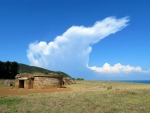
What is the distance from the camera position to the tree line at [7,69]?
72250 mm

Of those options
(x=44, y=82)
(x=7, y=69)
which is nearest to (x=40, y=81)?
(x=44, y=82)

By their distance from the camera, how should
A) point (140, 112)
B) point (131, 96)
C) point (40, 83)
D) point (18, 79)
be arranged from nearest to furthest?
1. point (140, 112)
2. point (131, 96)
3. point (40, 83)
4. point (18, 79)

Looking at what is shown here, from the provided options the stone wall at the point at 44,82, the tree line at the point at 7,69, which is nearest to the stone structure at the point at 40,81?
the stone wall at the point at 44,82

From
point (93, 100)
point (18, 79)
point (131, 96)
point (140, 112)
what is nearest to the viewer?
point (140, 112)

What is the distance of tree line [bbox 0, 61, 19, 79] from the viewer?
72.2 metres

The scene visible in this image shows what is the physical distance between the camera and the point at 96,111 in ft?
63.9

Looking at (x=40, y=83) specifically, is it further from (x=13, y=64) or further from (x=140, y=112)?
(x=13, y=64)

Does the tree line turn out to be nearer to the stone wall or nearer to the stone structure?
the stone structure

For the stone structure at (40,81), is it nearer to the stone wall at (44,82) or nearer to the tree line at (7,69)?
the stone wall at (44,82)

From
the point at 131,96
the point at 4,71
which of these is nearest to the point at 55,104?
the point at 131,96

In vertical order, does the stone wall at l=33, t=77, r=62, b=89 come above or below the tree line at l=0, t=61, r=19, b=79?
below

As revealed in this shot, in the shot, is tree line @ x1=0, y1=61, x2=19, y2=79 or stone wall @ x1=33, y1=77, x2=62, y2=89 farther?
tree line @ x1=0, y1=61, x2=19, y2=79

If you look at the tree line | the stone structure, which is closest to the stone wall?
the stone structure

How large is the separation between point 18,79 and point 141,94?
24255 mm
